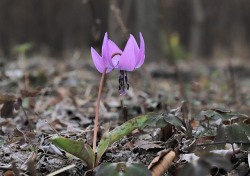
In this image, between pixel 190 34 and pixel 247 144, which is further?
pixel 190 34

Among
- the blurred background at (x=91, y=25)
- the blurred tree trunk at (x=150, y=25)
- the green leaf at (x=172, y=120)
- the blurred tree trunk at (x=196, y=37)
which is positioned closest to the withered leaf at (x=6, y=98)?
the green leaf at (x=172, y=120)

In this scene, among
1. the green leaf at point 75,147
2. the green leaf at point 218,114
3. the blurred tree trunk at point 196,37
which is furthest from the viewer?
the blurred tree trunk at point 196,37

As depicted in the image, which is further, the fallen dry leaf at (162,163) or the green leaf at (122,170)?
the fallen dry leaf at (162,163)

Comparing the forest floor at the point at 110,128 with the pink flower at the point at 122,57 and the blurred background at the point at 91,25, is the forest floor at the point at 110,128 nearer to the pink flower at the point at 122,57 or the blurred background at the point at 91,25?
the pink flower at the point at 122,57

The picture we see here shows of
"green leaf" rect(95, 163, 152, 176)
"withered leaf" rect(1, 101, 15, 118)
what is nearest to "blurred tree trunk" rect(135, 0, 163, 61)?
"withered leaf" rect(1, 101, 15, 118)

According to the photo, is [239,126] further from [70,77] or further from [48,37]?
[48,37]

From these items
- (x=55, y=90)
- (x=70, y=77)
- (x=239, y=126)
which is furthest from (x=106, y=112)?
(x=70, y=77)
